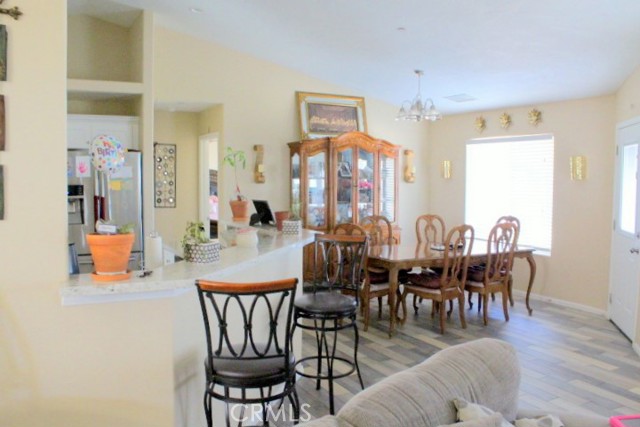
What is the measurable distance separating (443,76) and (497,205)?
6.74 feet

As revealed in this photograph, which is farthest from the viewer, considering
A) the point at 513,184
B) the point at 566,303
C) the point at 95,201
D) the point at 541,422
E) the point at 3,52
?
the point at 513,184

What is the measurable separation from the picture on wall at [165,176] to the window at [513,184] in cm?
404

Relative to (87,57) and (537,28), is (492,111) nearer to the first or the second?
(537,28)

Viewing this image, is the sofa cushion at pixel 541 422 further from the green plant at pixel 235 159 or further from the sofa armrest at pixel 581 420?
the green plant at pixel 235 159

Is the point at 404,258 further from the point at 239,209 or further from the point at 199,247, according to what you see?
the point at 199,247

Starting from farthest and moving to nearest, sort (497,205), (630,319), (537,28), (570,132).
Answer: (497,205)
(570,132)
(630,319)
(537,28)

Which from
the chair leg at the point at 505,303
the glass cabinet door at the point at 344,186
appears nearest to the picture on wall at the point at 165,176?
the glass cabinet door at the point at 344,186

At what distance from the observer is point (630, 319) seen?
14.6 ft

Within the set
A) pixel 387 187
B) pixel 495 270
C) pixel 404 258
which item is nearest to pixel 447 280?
pixel 404 258

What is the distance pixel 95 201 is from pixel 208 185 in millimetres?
2489

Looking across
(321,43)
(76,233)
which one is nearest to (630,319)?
(321,43)

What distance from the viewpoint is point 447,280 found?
4.66m

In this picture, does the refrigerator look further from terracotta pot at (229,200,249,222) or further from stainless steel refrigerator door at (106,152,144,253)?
terracotta pot at (229,200,249,222)

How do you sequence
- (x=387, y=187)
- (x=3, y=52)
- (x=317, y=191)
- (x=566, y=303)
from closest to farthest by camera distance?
(x=3, y=52)
(x=566, y=303)
(x=317, y=191)
(x=387, y=187)
